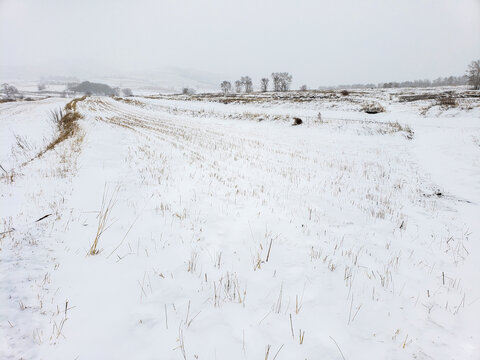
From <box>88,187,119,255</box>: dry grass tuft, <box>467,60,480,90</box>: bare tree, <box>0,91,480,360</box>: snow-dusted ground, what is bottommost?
<box>0,91,480,360</box>: snow-dusted ground

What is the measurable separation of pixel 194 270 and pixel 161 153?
8302 millimetres

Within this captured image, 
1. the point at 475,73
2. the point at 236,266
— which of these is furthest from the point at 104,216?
the point at 475,73

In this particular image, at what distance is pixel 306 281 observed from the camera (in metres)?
3.27

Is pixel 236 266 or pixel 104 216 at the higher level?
pixel 104 216

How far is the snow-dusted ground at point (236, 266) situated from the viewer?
7.83 ft

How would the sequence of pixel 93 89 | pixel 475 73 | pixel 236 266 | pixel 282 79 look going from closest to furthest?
pixel 236 266
pixel 475 73
pixel 282 79
pixel 93 89

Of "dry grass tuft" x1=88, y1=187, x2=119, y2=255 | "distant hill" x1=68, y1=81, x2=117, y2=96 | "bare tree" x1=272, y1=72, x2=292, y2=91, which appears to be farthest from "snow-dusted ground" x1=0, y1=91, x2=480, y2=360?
"distant hill" x1=68, y1=81, x2=117, y2=96

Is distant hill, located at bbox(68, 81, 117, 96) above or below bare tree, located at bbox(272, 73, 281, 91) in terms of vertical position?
above

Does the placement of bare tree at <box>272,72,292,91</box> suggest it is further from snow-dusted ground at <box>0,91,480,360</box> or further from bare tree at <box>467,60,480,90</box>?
snow-dusted ground at <box>0,91,480,360</box>

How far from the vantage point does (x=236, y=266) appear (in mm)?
3516

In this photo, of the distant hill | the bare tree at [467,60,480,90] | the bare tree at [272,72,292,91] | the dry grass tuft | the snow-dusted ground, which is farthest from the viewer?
the distant hill

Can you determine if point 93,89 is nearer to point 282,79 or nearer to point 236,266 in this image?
point 282,79

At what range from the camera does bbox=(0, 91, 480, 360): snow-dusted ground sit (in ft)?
7.83

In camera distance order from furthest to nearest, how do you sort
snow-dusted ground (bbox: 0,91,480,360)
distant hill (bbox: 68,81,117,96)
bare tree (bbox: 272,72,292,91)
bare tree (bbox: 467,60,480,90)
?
1. distant hill (bbox: 68,81,117,96)
2. bare tree (bbox: 272,72,292,91)
3. bare tree (bbox: 467,60,480,90)
4. snow-dusted ground (bbox: 0,91,480,360)
